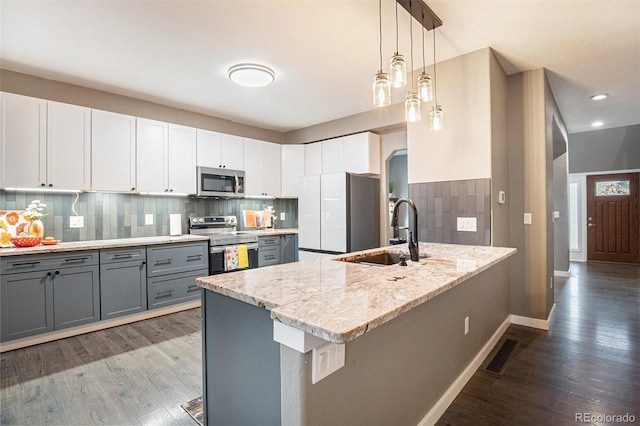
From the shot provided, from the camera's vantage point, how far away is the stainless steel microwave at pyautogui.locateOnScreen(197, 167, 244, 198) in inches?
165

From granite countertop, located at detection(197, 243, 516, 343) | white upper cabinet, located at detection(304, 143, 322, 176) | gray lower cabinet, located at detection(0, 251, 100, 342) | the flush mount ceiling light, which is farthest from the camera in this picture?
white upper cabinet, located at detection(304, 143, 322, 176)

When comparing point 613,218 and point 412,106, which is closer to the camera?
point 412,106

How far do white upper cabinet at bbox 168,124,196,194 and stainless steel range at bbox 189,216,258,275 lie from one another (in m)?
0.48

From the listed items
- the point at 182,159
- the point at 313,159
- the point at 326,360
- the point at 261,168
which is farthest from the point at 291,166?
the point at 326,360

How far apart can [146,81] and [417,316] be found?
3.50 metres

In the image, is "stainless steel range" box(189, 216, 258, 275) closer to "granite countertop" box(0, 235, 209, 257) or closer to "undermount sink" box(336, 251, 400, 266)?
"granite countertop" box(0, 235, 209, 257)

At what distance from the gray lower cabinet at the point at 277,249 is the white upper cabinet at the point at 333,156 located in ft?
3.88

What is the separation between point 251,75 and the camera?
10.1 ft

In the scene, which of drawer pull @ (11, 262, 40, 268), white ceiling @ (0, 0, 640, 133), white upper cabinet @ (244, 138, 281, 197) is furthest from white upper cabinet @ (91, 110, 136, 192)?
white upper cabinet @ (244, 138, 281, 197)

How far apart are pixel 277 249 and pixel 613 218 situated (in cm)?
691

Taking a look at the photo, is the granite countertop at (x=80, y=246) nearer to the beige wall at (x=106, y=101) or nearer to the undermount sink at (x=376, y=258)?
the beige wall at (x=106, y=101)

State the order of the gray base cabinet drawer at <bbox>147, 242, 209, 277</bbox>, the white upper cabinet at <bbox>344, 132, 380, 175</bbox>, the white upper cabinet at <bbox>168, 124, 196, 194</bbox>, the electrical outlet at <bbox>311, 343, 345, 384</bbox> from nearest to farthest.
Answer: the electrical outlet at <bbox>311, 343, 345, 384</bbox> < the gray base cabinet drawer at <bbox>147, 242, 209, 277</bbox> < the white upper cabinet at <bbox>168, 124, 196, 194</bbox> < the white upper cabinet at <bbox>344, 132, 380, 175</bbox>

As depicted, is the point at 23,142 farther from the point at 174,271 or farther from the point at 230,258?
→ the point at 230,258

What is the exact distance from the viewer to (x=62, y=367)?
2443 mm
